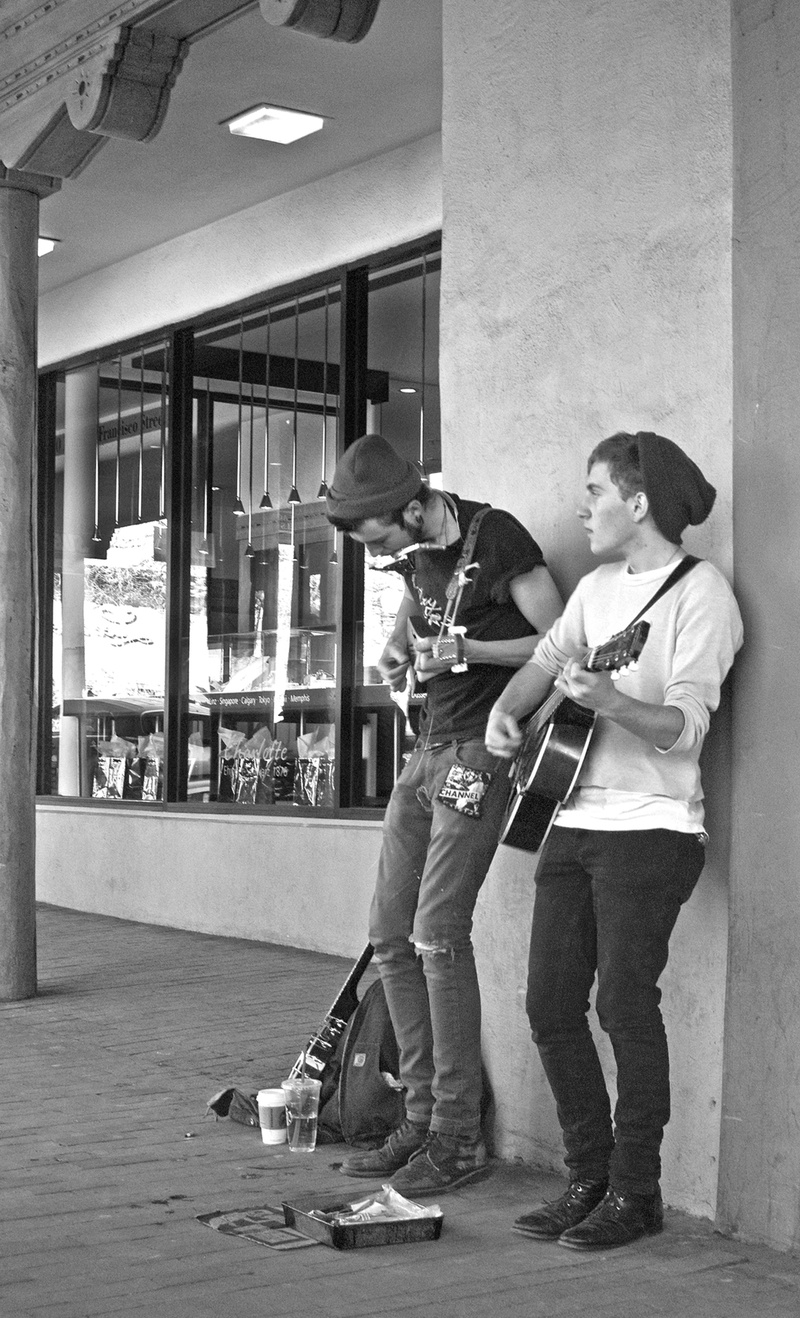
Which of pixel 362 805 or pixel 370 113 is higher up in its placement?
pixel 370 113

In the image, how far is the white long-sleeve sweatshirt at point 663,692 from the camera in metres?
3.72

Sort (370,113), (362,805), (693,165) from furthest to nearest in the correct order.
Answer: (362,805) < (370,113) < (693,165)

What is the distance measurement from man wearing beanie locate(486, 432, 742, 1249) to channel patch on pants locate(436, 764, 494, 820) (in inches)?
10.9

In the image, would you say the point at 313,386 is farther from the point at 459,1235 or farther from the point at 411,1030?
the point at 459,1235

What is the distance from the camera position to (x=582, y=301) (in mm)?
4531

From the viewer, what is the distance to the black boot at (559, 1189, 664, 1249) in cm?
377

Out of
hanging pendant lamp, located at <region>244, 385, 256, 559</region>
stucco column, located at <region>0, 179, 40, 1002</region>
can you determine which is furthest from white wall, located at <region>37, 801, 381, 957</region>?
stucco column, located at <region>0, 179, 40, 1002</region>

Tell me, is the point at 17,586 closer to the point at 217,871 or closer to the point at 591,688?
the point at 217,871

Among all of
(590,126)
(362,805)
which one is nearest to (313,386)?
(362,805)

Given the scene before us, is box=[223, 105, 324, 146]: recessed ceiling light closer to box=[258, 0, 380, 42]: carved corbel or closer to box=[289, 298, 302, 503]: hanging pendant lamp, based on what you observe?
box=[289, 298, 302, 503]: hanging pendant lamp

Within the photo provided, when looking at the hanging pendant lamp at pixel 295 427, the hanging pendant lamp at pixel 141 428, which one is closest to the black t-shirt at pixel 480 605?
the hanging pendant lamp at pixel 295 427

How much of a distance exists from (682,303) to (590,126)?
699 mm

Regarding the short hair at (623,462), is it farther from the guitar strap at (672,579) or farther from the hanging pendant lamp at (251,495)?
the hanging pendant lamp at (251,495)

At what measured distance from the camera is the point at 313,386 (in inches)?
364
